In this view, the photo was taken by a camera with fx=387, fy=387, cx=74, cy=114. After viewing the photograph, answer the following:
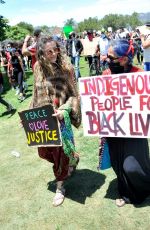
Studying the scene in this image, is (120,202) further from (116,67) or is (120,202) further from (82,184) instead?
(116,67)

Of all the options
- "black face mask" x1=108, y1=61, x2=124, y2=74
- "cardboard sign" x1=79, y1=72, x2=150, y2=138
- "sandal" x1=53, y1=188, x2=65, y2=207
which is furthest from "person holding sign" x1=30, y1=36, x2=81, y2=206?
"black face mask" x1=108, y1=61, x2=124, y2=74

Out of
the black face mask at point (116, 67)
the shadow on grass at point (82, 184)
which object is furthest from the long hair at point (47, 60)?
the shadow on grass at point (82, 184)

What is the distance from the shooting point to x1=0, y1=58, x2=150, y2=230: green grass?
14.1 feet

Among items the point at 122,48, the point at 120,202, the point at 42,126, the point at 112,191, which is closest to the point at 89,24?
the point at 112,191

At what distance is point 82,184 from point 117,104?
5.21 feet

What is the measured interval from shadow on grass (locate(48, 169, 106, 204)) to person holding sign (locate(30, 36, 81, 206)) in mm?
508

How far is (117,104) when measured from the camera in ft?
13.4

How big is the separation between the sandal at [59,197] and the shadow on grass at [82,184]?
10cm

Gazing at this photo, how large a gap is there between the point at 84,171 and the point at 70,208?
3.44 ft

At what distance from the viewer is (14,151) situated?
718cm

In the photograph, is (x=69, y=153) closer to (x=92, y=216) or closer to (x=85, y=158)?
(x=92, y=216)

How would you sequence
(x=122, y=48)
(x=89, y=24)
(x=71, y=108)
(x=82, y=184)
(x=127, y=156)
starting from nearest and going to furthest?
(x=122, y=48) < (x=127, y=156) < (x=71, y=108) < (x=82, y=184) < (x=89, y=24)

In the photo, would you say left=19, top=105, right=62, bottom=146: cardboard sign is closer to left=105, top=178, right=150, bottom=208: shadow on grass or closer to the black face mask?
the black face mask

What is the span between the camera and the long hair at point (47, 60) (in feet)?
13.9
